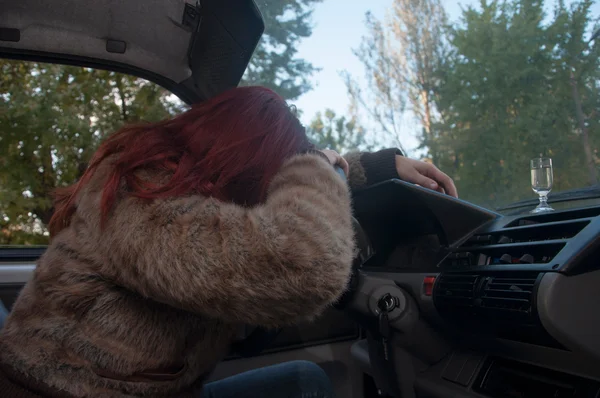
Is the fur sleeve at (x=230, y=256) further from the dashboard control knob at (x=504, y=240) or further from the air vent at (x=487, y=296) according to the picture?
the dashboard control knob at (x=504, y=240)

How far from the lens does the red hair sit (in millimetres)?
1138

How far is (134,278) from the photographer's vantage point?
106 centimetres

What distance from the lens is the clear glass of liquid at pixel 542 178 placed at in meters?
1.70

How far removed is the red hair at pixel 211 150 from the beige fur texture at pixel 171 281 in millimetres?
50

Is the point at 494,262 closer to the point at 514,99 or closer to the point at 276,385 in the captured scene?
the point at 276,385

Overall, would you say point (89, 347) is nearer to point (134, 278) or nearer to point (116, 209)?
point (134, 278)

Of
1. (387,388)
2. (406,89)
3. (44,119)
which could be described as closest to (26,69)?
(44,119)

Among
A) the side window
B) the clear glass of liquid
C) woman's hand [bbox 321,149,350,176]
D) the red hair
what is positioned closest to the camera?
the red hair

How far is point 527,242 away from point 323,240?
652 mm

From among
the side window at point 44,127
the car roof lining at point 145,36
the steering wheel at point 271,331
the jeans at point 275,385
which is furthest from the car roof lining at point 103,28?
the side window at point 44,127

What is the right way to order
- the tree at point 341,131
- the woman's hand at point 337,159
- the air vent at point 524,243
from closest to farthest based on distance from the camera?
the air vent at point 524,243 → the woman's hand at point 337,159 → the tree at point 341,131

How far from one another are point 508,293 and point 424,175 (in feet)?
1.86

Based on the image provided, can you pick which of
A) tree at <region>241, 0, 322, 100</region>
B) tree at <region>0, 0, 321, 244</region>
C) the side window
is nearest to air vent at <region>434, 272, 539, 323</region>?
tree at <region>241, 0, 322, 100</region>

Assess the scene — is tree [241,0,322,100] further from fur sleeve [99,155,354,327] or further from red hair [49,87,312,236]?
fur sleeve [99,155,354,327]
